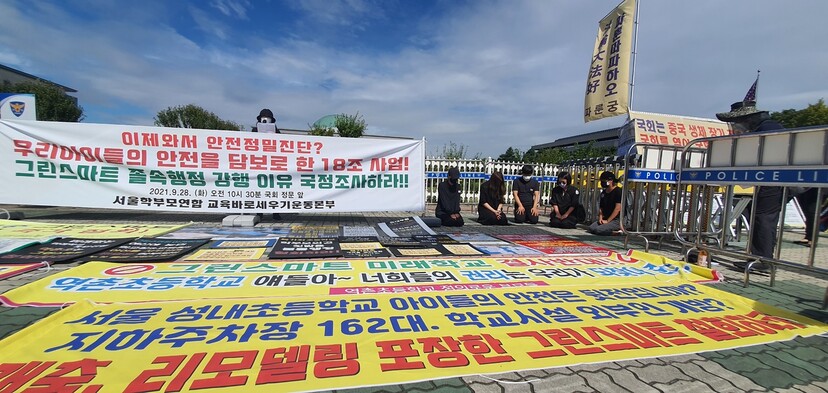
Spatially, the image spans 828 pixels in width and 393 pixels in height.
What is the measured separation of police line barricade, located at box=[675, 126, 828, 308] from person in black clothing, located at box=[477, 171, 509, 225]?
3894 millimetres

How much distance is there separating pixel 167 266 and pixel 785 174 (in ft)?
20.1

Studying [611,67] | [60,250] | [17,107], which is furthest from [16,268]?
[611,67]

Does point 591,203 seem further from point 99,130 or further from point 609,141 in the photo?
point 609,141

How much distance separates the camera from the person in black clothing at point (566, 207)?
7.88 m

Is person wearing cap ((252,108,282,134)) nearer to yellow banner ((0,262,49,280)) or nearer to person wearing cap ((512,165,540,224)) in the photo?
yellow banner ((0,262,49,280))

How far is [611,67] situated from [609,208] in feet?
13.5

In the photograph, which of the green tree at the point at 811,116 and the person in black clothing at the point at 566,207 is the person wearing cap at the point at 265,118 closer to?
the person in black clothing at the point at 566,207

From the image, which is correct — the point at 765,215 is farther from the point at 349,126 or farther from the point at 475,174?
the point at 349,126

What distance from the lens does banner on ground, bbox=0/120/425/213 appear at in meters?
6.38

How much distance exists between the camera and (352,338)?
2.07 metres

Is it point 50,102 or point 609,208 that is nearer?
point 609,208

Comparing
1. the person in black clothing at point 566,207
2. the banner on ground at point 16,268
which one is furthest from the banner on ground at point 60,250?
the person in black clothing at point 566,207

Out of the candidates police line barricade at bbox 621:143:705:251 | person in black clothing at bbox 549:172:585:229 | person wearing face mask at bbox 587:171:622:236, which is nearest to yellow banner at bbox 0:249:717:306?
police line barricade at bbox 621:143:705:251

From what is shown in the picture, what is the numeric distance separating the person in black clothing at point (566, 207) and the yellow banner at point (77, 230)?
7599mm
